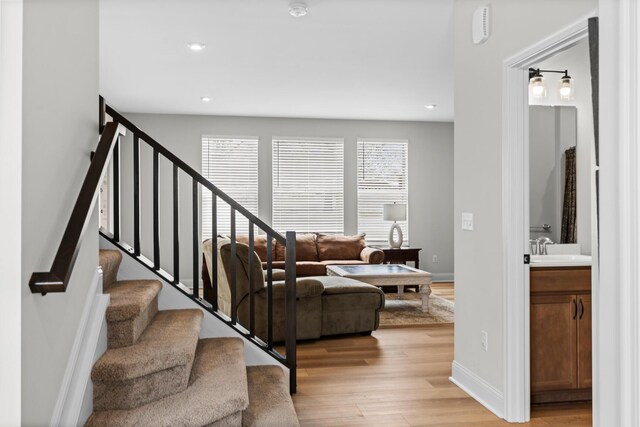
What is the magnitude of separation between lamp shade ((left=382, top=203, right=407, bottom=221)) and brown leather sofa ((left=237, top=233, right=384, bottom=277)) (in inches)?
20.0

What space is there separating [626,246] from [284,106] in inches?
251

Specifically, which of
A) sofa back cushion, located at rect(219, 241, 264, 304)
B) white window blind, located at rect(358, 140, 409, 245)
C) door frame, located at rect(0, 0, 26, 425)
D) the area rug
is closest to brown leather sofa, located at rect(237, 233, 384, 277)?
white window blind, located at rect(358, 140, 409, 245)

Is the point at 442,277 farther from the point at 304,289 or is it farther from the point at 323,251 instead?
the point at 304,289

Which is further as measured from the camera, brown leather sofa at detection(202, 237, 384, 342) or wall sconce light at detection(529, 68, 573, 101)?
brown leather sofa at detection(202, 237, 384, 342)

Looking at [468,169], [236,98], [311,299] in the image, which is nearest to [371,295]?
[311,299]

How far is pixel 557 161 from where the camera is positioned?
4133mm

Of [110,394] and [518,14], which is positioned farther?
[518,14]

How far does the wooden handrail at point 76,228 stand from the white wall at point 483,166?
2087 millimetres

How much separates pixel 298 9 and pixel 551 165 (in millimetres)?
2259

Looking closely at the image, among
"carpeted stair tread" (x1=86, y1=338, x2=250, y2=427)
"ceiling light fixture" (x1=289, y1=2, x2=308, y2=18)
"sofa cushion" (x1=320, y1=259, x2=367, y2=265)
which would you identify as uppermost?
"ceiling light fixture" (x1=289, y1=2, x2=308, y2=18)

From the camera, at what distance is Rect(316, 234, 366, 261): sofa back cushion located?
778 centimetres

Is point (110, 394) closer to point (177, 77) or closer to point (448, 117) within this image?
point (177, 77)

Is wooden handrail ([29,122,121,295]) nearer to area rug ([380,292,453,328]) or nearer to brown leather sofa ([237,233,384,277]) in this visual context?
area rug ([380,292,453,328])

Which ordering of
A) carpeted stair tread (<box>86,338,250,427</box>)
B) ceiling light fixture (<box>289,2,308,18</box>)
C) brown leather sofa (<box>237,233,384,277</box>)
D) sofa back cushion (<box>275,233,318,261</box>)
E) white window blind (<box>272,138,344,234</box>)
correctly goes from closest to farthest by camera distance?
carpeted stair tread (<box>86,338,250,427</box>) → ceiling light fixture (<box>289,2,308,18</box>) → brown leather sofa (<box>237,233,384,277</box>) → sofa back cushion (<box>275,233,318,261</box>) → white window blind (<box>272,138,344,234</box>)
